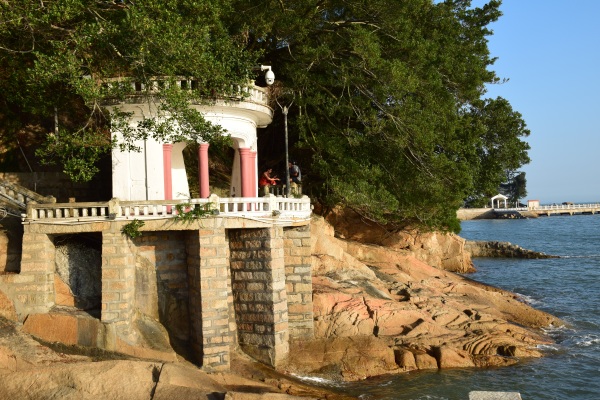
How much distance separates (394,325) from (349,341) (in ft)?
6.77

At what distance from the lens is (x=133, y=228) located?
15.4 meters

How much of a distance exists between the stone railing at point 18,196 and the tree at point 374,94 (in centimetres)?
978

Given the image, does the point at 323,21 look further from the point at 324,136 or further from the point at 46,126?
the point at 46,126

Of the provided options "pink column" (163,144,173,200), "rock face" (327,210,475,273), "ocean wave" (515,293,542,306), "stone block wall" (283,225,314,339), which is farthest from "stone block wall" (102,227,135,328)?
"ocean wave" (515,293,542,306)

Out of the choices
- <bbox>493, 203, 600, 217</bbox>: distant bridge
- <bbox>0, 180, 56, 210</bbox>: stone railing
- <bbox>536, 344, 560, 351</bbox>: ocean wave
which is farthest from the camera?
<bbox>493, 203, 600, 217</bbox>: distant bridge

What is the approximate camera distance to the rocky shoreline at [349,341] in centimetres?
1148

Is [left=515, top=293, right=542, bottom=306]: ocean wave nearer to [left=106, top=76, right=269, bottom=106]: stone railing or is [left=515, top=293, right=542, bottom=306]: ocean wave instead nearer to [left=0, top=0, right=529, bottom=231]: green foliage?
[left=0, top=0, right=529, bottom=231]: green foliage

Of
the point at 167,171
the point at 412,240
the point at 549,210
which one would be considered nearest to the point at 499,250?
the point at 412,240

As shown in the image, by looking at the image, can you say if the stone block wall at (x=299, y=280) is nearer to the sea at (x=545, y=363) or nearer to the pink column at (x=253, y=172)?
the pink column at (x=253, y=172)

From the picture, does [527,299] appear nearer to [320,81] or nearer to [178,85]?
[320,81]

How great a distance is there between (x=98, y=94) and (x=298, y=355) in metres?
9.89

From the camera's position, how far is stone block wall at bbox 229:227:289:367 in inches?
665

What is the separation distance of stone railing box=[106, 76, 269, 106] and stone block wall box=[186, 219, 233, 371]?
4.02 meters

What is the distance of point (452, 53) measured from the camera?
2616cm
